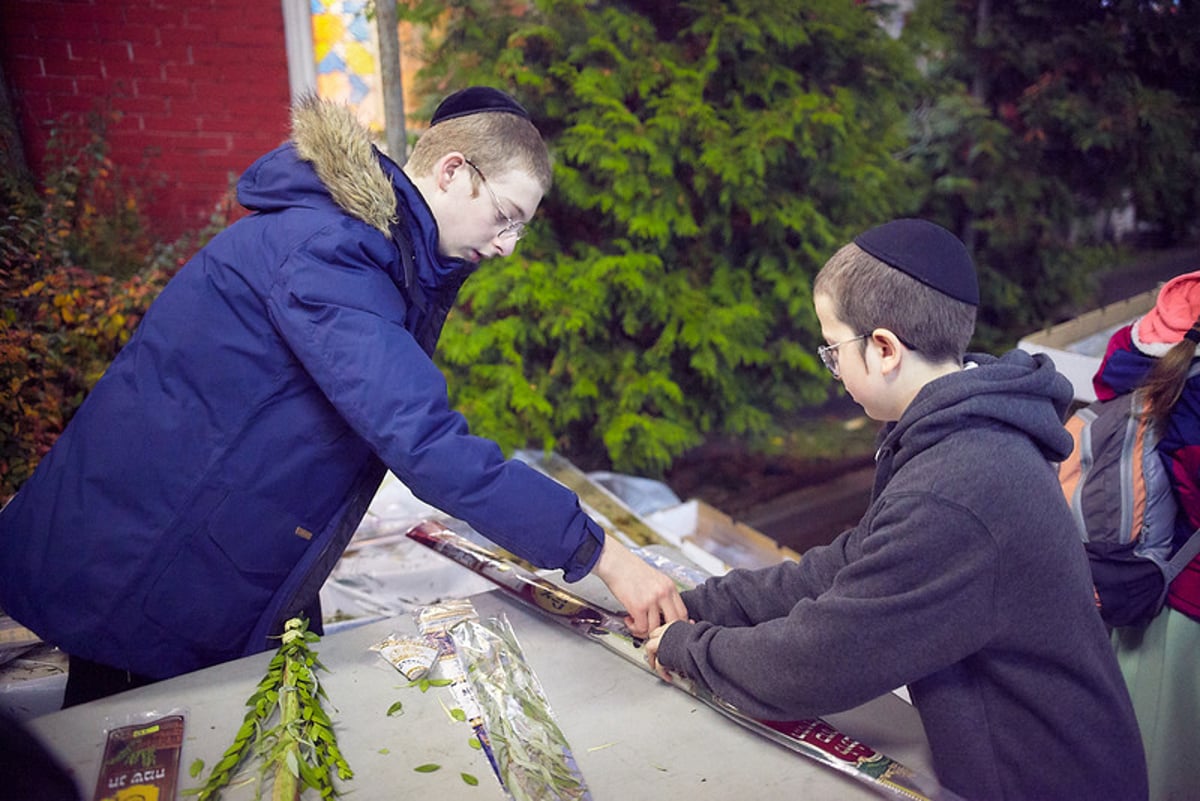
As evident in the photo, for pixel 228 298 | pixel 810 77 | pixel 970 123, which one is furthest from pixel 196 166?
pixel 970 123

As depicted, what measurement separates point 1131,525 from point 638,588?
4.60ft

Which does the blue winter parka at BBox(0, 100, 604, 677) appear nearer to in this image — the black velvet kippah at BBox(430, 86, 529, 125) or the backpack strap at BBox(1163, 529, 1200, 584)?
the black velvet kippah at BBox(430, 86, 529, 125)

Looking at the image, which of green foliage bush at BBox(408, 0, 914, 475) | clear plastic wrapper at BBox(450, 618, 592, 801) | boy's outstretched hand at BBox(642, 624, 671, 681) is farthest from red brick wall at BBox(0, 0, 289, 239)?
boy's outstretched hand at BBox(642, 624, 671, 681)

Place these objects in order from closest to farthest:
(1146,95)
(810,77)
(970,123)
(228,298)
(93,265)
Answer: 1. (228,298)
2. (93,265)
3. (810,77)
4. (1146,95)
5. (970,123)

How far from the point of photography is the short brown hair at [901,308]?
1453 millimetres

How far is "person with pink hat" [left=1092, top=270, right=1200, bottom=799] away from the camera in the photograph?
2.08m

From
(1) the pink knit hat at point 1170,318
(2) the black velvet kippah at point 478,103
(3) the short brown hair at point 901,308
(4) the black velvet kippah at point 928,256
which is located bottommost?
(1) the pink knit hat at point 1170,318

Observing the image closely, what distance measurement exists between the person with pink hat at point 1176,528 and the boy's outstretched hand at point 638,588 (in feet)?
4.63

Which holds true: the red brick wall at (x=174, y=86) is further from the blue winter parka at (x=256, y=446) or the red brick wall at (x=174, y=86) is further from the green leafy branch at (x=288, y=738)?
the green leafy branch at (x=288, y=738)

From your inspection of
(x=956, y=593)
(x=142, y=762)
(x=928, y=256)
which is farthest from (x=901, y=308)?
(x=142, y=762)

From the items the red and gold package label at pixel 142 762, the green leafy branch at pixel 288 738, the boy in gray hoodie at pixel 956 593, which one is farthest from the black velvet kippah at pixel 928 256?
the red and gold package label at pixel 142 762

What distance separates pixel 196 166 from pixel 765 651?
407 cm

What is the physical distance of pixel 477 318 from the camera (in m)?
4.50

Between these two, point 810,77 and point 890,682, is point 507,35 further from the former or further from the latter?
point 890,682
